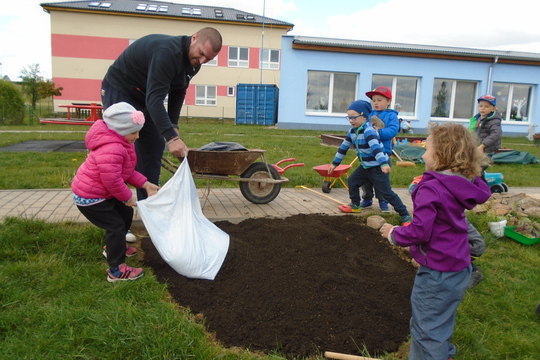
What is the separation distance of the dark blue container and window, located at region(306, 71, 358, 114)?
4.60 metres

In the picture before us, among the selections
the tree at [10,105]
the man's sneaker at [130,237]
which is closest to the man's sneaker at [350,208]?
the man's sneaker at [130,237]

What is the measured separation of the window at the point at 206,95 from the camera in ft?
104

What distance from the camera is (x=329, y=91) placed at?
1961cm

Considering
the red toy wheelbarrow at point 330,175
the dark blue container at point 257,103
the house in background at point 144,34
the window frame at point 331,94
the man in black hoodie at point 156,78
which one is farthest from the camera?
the house in background at point 144,34

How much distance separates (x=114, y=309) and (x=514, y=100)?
906 inches

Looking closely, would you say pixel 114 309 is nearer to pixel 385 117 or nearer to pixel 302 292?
pixel 302 292

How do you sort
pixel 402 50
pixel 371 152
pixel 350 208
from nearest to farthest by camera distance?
pixel 371 152
pixel 350 208
pixel 402 50

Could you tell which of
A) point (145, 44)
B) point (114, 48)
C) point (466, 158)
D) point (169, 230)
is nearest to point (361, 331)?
point (466, 158)

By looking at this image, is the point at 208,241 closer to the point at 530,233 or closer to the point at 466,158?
the point at 466,158

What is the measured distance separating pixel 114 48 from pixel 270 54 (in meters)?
11.6

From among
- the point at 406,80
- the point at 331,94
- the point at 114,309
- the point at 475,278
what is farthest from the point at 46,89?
the point at 475,278

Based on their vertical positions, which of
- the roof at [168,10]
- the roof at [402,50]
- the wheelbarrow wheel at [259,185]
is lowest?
the wheelbarrow wheel at [259,185]

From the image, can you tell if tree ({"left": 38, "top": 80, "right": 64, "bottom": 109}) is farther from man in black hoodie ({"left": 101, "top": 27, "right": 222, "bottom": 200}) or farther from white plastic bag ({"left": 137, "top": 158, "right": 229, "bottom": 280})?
white plastic bag ({"left": 137, "top": 158, "right": 229, "bottom": 280})

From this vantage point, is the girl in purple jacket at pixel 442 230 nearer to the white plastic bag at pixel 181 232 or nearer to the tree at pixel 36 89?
the white plastic bag at pixel 181 232
